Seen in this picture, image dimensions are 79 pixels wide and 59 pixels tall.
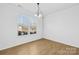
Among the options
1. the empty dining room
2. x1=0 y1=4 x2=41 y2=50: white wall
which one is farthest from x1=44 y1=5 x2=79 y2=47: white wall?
x1=0 y1=4 x2=41 y2=50: white wall

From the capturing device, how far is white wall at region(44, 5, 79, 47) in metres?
2.32

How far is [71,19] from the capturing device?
2.59 m

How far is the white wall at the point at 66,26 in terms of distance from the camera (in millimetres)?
2316

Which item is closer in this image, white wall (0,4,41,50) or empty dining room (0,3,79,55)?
empty dining room (0,3,79,55)

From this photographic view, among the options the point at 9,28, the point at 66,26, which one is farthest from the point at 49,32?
the point at 9,28

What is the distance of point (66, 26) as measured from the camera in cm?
252

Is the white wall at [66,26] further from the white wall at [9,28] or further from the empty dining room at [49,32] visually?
the white wall at [9,28]

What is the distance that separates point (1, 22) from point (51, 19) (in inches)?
57.9

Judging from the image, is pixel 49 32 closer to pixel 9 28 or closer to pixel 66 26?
pixel 66 26

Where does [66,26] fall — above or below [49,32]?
above

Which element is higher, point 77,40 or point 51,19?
point 51,19

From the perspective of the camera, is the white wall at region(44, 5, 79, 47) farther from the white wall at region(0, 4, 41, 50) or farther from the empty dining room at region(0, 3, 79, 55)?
the white wall at region(0, 4, 41, 50)
